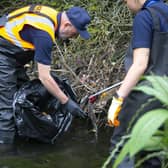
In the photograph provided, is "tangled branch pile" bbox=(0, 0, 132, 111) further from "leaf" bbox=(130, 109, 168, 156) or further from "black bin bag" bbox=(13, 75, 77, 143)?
"leaf" bbox=(130, 109, 168, 156)

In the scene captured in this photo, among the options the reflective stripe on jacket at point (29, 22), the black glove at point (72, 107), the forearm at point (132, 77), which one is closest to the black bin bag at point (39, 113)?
the black glove at point (72, 107)

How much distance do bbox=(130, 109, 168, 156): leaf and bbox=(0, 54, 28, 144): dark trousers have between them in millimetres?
3854

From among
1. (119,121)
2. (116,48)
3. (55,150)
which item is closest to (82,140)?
(55,150)

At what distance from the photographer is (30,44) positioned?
17.1 feet

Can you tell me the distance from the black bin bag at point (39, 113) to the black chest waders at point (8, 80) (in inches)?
3.7

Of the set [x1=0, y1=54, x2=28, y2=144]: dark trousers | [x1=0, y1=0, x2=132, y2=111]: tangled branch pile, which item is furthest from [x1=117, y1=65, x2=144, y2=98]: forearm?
[x1=0, y1=0, x2=132, y2=111]: tangled branch pile

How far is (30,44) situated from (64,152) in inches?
47.1

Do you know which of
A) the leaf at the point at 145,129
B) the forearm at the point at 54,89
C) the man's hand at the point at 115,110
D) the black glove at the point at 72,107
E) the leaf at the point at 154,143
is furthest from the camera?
the black glove at the point at 72,107

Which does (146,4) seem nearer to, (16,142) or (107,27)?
(16,142)

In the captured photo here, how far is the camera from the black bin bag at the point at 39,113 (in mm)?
5359

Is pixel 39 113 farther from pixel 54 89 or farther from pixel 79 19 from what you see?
pixel 79 19

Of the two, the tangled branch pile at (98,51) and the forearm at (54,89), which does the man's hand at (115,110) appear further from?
the tangled branch pile at (98,51)

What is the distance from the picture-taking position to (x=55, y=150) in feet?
17.9

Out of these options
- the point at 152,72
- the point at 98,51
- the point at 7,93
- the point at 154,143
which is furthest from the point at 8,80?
the point at 154,143
